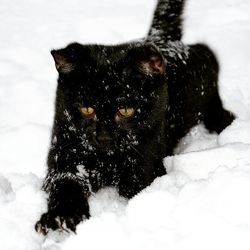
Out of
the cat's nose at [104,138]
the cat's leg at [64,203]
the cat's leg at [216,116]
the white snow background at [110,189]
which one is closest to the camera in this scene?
the white snow background at [110,189]

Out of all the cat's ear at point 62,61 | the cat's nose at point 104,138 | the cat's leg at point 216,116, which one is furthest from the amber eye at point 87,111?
the cat's leg at point 216,116

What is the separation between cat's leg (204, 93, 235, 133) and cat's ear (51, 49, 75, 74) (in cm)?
160

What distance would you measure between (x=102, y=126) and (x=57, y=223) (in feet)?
1.77

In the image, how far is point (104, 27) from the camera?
5.09 meters

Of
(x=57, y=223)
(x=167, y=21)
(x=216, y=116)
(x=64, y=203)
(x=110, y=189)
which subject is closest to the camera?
(x=57, y=223)

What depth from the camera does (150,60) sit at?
8.28 feet

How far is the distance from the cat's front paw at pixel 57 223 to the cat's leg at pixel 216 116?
1781 mm

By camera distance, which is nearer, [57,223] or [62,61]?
[57,223]

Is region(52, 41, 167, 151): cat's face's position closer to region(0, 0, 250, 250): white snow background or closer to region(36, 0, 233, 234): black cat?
region(36, 0, 233, 234): black cat

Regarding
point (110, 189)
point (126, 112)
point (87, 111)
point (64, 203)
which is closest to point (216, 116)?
point (110, 189)

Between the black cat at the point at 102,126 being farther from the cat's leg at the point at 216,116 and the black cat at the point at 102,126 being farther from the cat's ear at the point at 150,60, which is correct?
the cat's leg at the point at 216,116

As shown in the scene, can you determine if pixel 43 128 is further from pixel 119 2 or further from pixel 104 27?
pixel 119 2

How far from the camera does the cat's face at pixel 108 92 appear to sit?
2471mm

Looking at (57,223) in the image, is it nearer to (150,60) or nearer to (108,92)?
(108,92)
